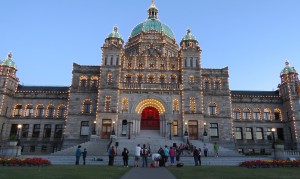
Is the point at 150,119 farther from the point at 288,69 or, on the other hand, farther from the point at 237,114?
the point at 288,69

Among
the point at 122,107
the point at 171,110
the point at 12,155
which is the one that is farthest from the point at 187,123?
the point at 12,155

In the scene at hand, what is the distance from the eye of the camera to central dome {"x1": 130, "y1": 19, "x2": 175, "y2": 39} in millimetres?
63138

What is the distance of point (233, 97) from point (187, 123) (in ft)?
49.8

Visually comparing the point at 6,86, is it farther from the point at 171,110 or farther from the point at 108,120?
the point at 171,110

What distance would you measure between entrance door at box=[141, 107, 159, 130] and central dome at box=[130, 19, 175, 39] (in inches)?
877

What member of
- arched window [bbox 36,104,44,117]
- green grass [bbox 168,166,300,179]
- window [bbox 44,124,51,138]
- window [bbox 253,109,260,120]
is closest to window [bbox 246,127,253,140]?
window [bbox 253,109,260,120]

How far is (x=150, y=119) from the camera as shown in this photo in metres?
50.2

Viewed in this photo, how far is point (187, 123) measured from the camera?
4553 cm

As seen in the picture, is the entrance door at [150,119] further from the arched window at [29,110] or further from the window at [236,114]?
the arched window at [29,110]

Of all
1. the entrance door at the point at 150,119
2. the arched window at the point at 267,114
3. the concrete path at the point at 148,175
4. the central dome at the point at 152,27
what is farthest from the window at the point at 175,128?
the concrete path at the point at 148,175

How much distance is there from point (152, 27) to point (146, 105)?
2476cm

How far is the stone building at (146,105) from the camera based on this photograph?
4609 cm

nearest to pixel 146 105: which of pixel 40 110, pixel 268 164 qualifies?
pixel 40 110

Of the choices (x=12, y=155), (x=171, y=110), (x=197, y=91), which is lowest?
(x=12, y=155)
